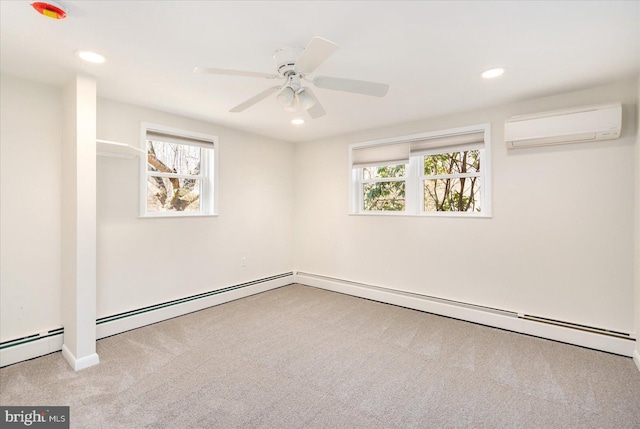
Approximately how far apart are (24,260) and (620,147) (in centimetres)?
530

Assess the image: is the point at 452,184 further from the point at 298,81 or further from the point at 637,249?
the point at 298,81

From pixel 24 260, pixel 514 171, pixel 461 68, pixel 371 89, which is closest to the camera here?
pixel 371 89

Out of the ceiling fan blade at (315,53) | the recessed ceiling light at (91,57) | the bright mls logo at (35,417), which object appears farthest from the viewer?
the recessed ceiling light at (91,57)

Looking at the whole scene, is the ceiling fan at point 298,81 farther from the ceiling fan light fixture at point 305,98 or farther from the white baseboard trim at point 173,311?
the white baseboard trim at point 173,311

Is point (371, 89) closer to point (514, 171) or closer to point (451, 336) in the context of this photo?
point (514, 171)

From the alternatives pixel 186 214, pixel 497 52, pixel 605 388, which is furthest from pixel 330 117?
pixel 605 388

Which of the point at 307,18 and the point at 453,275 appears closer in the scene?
the point at 307,18

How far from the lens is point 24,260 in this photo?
2561mm

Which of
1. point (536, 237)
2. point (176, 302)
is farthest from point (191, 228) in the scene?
point (536, 237)

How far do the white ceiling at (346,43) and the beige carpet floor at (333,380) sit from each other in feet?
7.85

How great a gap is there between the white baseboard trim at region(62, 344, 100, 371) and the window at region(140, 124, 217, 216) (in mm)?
1445

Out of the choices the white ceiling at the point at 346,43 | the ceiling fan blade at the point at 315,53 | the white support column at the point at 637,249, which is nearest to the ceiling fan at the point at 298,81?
the ceiling fan blade at the point at 315,53

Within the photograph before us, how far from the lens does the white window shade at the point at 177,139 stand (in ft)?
11.2

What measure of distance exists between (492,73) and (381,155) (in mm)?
1837
